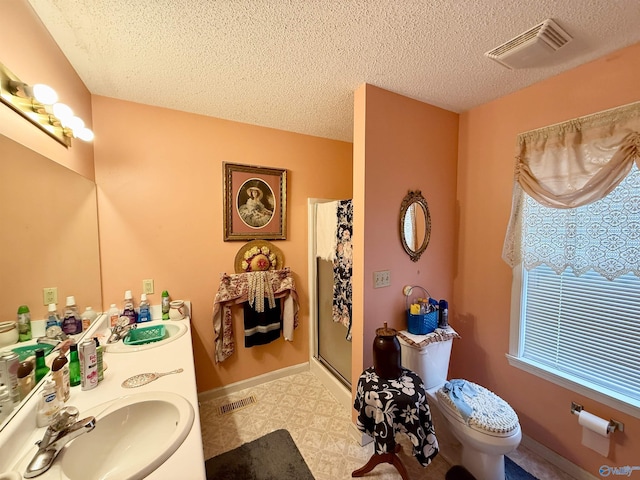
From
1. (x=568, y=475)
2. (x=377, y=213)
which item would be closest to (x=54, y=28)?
(x=377, y=213)

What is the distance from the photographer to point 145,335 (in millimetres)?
1674

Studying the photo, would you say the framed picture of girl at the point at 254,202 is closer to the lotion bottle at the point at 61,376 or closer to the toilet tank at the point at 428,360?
the lotion bottle at the point at 61,376

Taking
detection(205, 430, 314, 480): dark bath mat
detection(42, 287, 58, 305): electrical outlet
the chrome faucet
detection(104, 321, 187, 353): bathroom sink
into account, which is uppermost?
detection(42, 287, 58, 305): electrical outlet

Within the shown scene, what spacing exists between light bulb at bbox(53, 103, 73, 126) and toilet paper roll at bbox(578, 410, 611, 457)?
10.1ft

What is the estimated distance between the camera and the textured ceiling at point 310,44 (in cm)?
102

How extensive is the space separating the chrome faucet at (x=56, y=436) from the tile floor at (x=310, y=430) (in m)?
1.10

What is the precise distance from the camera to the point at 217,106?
1842 mm

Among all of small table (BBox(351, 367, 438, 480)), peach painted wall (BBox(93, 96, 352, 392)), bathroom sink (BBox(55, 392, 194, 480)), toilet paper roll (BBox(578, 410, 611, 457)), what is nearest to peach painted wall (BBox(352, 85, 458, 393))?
small table (BBox(351, 367, 438, 480))

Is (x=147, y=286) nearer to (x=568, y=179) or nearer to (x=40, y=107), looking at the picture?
(x=40, y=107)

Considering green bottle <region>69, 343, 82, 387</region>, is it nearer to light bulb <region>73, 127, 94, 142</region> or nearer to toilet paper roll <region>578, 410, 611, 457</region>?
light bulb <region>73, 127, 94, 142</region>

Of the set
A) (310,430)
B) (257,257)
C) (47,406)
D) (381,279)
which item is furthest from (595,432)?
(47,406)

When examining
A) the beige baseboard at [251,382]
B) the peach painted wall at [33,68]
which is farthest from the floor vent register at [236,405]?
the peach painted wall at [33,68]

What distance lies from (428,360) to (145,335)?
6.28 feet

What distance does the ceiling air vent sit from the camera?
3.70 ft
